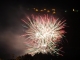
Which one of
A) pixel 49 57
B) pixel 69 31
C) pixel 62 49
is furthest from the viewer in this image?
pixel 69 31

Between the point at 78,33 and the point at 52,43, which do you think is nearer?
the point at 52,43

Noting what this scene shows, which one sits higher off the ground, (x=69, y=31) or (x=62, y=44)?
(x=69, y=31)

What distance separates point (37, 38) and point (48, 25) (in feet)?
7.42

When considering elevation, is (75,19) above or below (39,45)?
above

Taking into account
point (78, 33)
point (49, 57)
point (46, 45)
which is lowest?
point (49, 57)

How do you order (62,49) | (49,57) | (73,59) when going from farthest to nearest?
(62,49), (73,59), (49,57)

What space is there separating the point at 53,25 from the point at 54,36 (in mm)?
1493

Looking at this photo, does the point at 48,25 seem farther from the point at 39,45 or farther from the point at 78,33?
the point at 78,33

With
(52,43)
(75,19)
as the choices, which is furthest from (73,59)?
(75,19)

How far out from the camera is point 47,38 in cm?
2255

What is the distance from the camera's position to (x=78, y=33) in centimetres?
3784

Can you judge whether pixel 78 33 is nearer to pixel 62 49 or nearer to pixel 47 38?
pixel 62 49

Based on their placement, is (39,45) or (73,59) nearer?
(39,45)

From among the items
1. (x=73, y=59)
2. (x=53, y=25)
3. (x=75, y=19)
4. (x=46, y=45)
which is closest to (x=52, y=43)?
(x=46, y=45)
